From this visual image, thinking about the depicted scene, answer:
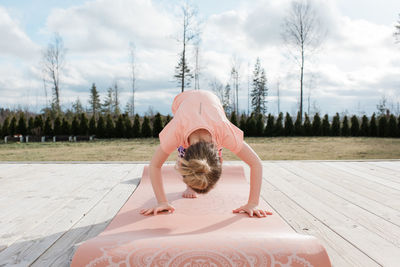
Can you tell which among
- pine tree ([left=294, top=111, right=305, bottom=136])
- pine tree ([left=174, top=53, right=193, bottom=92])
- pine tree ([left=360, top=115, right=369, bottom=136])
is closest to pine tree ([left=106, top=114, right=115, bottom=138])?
pine tree ([left=174, top=53, right=193, bottom=92])

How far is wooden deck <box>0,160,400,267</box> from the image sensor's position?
1596 mm

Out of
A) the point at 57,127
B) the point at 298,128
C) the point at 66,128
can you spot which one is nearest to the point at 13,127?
the point at 57,127

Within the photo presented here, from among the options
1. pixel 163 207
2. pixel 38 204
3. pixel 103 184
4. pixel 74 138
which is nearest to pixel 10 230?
pixel 38 204

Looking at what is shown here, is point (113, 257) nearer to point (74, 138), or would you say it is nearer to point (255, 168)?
point (255, 168)

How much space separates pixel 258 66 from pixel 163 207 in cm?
3052

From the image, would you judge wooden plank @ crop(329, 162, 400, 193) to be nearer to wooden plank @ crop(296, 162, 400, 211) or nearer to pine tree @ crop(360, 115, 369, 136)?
wooden plank @ crop(296, 162, 400, 211)

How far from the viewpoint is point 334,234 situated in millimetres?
1815

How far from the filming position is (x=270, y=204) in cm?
246

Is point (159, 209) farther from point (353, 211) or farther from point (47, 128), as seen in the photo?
point (47, 128)

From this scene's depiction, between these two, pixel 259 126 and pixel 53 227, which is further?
pixel 259 126

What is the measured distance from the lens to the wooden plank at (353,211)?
1843 millimetres

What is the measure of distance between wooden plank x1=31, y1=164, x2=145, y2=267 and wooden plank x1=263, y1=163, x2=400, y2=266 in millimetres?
1518

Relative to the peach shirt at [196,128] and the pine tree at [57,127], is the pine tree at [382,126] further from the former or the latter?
the pine tree at [57,127]

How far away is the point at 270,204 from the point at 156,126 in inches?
468
